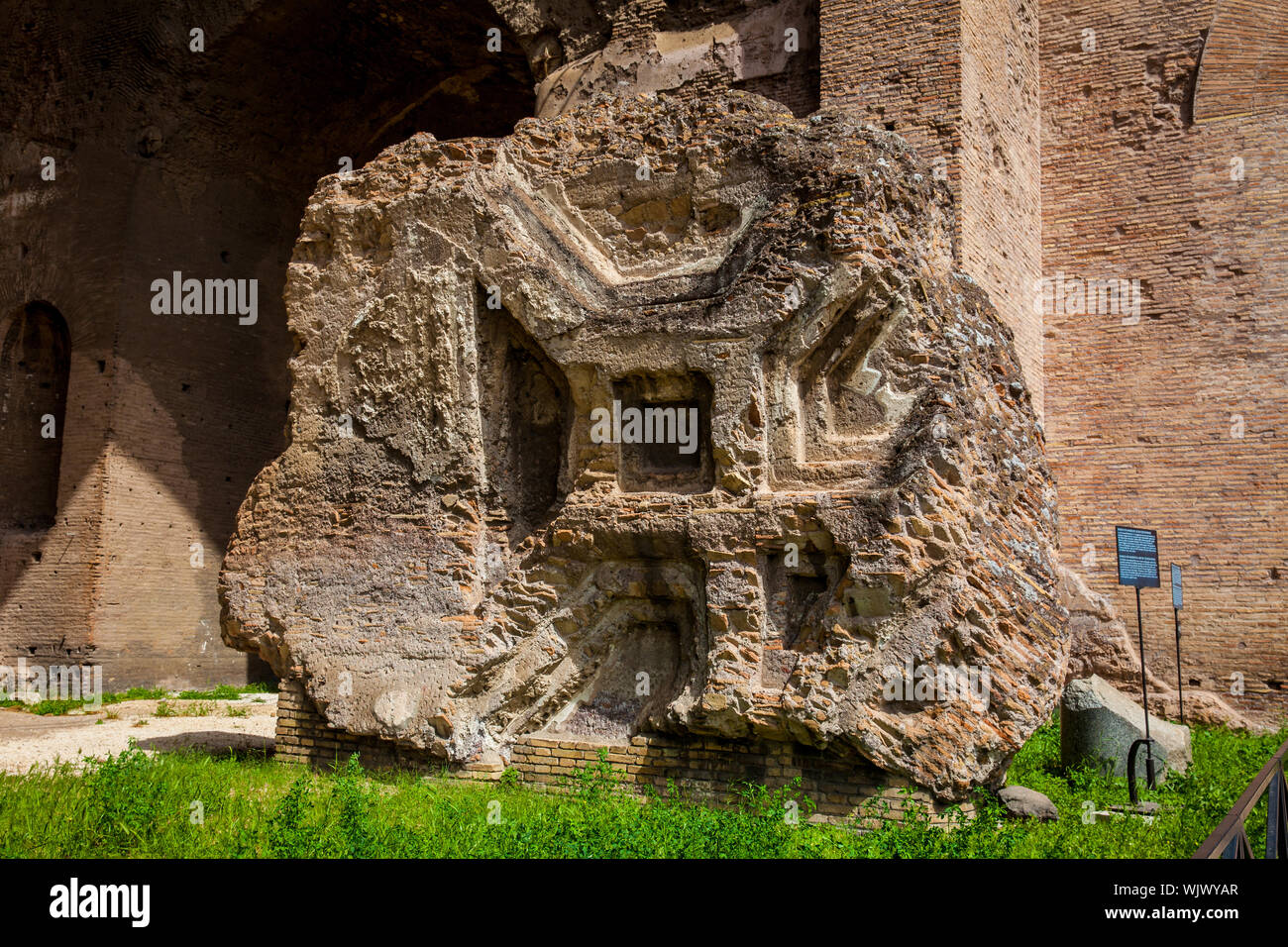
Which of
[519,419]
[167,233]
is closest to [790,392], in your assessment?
[519,419]

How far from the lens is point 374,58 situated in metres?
14.3

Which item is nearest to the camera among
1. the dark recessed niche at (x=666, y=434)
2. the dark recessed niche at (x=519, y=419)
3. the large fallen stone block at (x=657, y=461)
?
the large fallen stone block at (x=657, y=461)

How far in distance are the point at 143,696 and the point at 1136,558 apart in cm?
1025

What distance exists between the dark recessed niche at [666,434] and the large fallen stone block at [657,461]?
2 cm

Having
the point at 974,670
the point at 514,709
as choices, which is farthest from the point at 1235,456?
the point at 514,709

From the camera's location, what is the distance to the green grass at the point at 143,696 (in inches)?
444

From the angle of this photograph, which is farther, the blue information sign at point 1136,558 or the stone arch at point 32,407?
the stone arch at point 32,407

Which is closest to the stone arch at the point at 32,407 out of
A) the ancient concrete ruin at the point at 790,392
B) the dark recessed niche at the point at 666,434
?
the ancient concrete ruin at the point at 790,392

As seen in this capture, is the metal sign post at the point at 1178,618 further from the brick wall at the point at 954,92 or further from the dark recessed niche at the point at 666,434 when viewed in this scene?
the dark recessed niche at the point at 666,434

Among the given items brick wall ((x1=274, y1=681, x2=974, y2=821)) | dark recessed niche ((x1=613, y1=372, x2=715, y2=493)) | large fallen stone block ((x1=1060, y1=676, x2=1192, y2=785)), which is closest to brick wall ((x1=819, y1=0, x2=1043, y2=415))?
large fallen stone block ((x1=1060, y1=676, x2=1192, y2=785))

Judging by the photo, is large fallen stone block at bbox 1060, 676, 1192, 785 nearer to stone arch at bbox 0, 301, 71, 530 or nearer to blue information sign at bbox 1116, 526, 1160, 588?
blue information sign at bbox 1116, 526, 1160, 588

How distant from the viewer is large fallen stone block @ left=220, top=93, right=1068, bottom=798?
5.44 m

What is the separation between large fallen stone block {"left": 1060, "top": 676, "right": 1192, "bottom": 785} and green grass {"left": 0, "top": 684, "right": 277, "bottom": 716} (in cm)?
899
